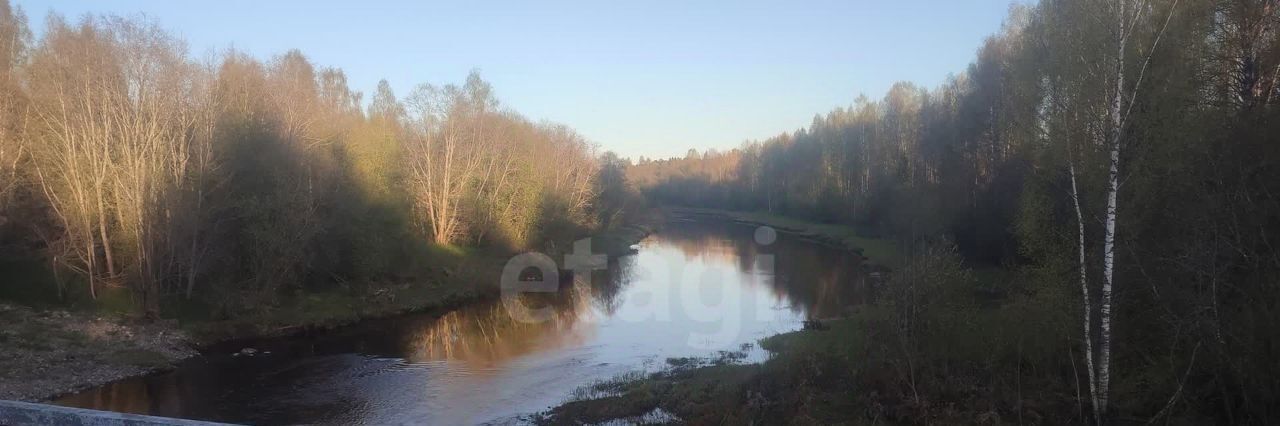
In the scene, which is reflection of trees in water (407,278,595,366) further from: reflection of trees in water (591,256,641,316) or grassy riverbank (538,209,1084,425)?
grassy riverbank (538,209,1084,425)

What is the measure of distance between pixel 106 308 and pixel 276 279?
5.26 metres

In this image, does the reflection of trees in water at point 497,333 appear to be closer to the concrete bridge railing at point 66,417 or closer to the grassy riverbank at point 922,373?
the grassy riverbank at point 922,373

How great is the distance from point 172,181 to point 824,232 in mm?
55218

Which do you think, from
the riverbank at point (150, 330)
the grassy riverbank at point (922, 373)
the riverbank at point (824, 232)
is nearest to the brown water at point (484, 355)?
the riverbank at point (150, 330)

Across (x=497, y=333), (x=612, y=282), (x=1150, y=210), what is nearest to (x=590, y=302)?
(x=612, y=282)

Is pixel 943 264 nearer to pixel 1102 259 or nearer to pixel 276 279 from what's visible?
pixel 1102 259

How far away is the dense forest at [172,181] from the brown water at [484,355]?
4.50 m

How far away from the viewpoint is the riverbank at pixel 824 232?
46.2 meters

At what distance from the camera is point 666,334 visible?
25.0 m

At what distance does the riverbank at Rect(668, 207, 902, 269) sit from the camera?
4619 cm

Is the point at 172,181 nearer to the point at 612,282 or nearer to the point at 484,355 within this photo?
the point at 484,355

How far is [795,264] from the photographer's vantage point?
4500 centimetres

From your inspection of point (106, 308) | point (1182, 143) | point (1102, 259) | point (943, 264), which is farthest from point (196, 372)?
point (1182, 143)

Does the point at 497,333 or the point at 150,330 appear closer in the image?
the point at 150,330
